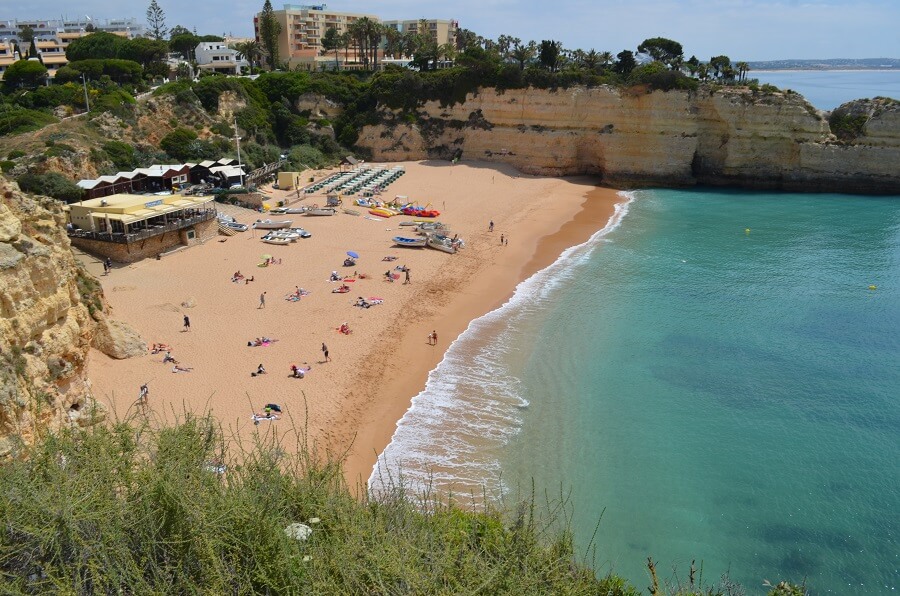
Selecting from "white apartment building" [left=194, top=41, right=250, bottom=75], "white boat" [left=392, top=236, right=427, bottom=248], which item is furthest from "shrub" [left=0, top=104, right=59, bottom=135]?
"white apartment building" [left=194, top=41, right=250, bottom=75]

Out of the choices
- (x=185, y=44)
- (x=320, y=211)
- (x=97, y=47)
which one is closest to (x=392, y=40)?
(x=185, y=44)

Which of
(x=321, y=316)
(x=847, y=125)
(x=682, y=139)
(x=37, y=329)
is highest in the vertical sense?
(x=847, y=125)

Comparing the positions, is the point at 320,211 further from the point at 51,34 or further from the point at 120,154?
the point at 51,34

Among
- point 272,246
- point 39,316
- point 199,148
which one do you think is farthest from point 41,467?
point 199,148

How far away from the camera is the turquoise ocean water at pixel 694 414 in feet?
50.8

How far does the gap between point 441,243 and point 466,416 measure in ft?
55.1

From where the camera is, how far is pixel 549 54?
194 ft

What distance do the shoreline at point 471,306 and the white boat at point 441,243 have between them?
294cm

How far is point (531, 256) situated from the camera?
36.3m

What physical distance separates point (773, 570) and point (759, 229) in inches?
1246

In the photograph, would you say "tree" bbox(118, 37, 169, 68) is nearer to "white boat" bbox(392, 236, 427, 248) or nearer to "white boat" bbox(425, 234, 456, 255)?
"white boat" bbox(392, 236, 427, 248)

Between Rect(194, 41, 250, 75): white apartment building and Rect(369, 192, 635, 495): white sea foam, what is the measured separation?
6678 centimetres

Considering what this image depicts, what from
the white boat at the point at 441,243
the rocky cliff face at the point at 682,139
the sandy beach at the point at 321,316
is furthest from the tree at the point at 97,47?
the white boat at the point at 441,243

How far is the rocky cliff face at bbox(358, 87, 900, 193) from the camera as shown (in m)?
50.0
